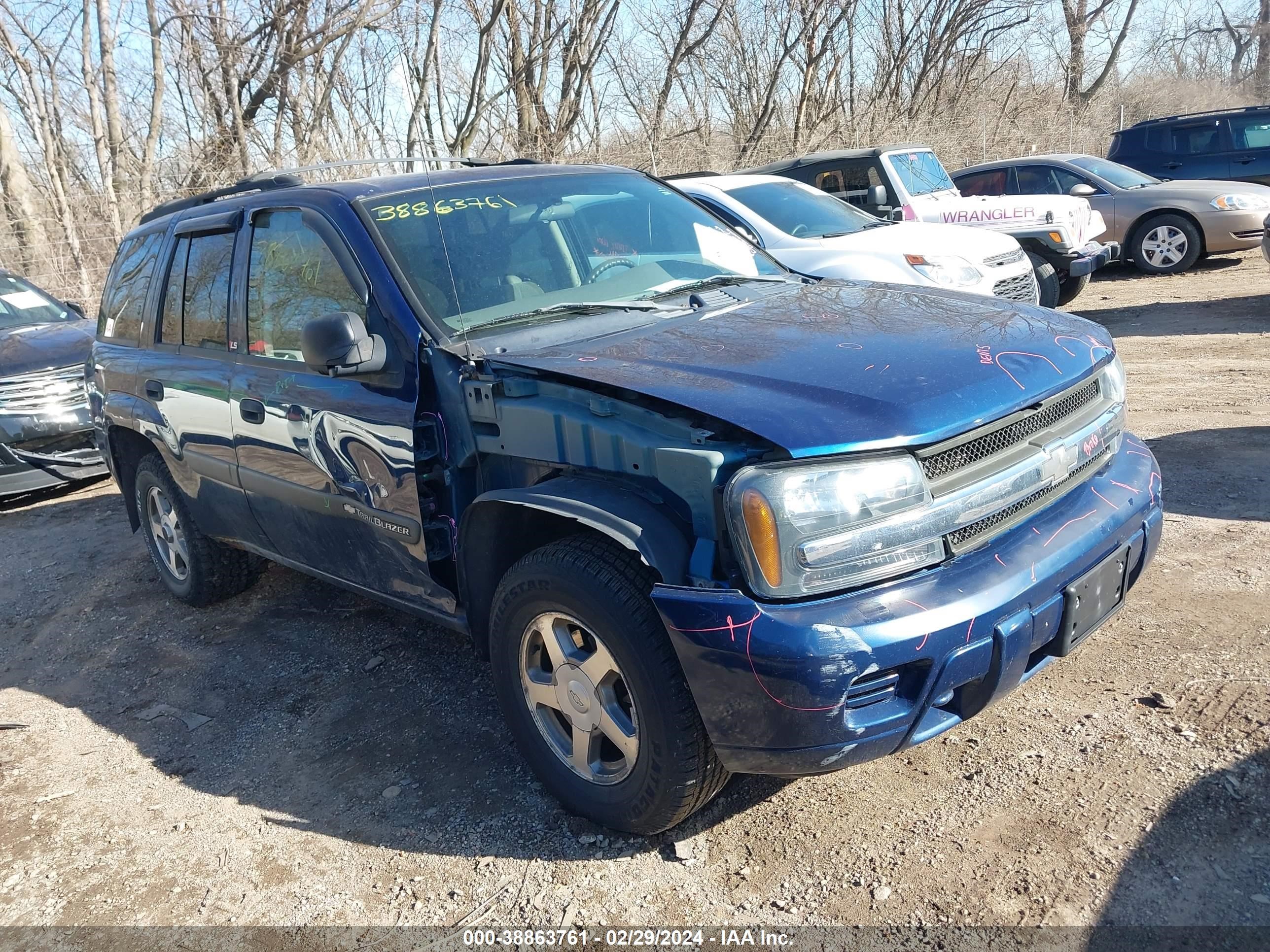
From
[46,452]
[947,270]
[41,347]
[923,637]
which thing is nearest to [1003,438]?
[923,637]

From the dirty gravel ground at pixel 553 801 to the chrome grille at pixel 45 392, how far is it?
11.4 feet

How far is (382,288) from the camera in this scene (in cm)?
340

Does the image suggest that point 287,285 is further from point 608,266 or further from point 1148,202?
point 1148,202

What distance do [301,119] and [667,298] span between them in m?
16.2

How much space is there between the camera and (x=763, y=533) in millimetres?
2389

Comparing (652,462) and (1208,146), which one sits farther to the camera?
(1208,146)

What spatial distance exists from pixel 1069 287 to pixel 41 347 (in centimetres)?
988

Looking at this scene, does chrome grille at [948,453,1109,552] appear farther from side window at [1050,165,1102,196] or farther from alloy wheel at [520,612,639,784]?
side window at [1050,165,1102,196]

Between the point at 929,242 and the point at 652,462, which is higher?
the point at 929,242

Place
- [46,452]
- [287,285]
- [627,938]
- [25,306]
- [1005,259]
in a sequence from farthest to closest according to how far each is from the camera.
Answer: [25,306]
[1005,259]
[46,452]
[287,285]
[627,938]

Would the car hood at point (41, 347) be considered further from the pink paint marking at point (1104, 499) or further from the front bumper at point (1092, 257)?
the front bumper at point (1092, 257)

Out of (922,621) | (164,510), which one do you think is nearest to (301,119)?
(164,510)

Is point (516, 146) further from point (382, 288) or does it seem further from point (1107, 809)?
point (1107, 809)

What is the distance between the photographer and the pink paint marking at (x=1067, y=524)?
8.84ft
